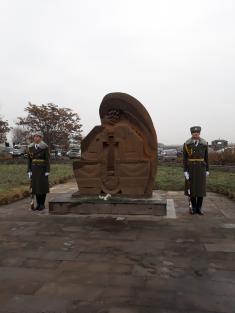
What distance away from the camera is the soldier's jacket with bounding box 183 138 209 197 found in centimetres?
776

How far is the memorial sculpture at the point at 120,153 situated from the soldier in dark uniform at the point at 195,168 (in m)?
0.68

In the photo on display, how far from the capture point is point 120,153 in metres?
8.02

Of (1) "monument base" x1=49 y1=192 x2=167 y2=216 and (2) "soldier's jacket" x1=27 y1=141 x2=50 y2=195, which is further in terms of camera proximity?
(2) "soldier's jacket" x1=27 y1=141 x2=50 y2=195

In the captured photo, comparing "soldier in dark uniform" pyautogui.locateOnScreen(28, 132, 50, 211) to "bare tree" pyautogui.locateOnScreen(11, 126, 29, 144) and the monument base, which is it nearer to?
the monument base

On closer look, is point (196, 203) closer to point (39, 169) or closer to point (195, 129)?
point (195, 129)

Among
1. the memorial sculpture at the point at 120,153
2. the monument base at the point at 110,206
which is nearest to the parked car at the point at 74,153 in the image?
the memorial sculpture at the point at 120,153

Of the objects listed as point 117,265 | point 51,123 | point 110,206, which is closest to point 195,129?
point 110,206

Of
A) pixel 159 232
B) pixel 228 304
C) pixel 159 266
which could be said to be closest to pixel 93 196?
pixel 159 232

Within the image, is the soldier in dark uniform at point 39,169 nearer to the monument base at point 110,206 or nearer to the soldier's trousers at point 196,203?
the monument base at point 110,206

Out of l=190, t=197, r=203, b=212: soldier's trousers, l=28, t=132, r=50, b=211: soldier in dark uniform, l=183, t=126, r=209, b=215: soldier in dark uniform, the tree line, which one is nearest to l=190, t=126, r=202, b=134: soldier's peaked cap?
l=183, t=126, r=209, b=215: soldier in dark uniform

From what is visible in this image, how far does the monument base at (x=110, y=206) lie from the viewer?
7.38m

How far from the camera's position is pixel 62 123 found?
108 feet

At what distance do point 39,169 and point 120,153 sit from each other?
1797mm

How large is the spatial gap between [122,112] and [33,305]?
541cm
